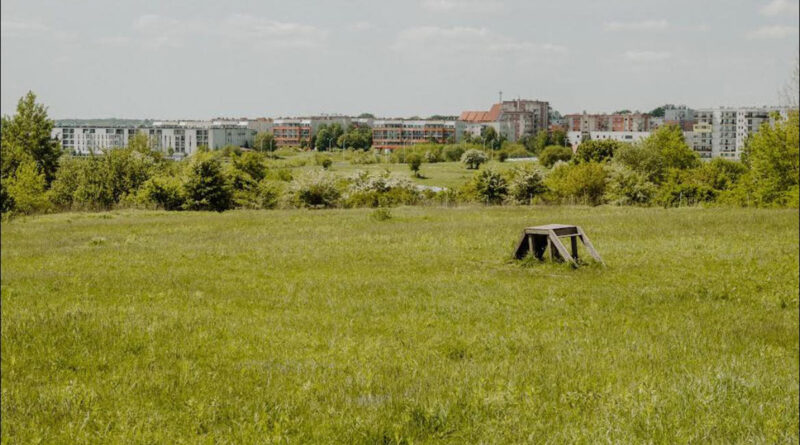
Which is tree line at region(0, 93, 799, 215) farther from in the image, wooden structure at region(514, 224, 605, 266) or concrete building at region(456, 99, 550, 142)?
wooden structure at region(514, 224, 605, 266)

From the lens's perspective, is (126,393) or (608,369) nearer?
(126,393)

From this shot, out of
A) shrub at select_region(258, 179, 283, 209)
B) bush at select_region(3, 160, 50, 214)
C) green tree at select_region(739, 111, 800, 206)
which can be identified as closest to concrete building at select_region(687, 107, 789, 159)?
green tree at select_region(739, 111, 800, 206)

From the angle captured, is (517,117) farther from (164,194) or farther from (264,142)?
(264,142)

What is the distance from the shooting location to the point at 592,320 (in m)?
12.5

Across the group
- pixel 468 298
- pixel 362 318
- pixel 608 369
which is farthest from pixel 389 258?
pixel 608 369

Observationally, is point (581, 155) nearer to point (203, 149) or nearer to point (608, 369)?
point (608, 369)

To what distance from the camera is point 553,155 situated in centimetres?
2122

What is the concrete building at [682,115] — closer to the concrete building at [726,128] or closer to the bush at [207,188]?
the concrete building at [726,128]

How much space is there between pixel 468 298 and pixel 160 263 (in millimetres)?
10003

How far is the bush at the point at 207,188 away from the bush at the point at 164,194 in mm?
888

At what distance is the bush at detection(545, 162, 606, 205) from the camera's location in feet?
75.7

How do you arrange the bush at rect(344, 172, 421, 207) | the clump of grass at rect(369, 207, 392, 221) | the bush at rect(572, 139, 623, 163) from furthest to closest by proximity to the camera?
the bush at rect(344, 172, 421, 207) → the clump of grass at rect(369, 207, 392, 221) → the bush at rect(572, 139, 623, 163)

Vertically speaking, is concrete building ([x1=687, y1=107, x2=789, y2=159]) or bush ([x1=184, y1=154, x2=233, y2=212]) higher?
concrete building ([x1=687, y1=107, x2=789, y2=159])

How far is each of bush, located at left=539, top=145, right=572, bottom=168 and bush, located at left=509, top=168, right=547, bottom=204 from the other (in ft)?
3.37
